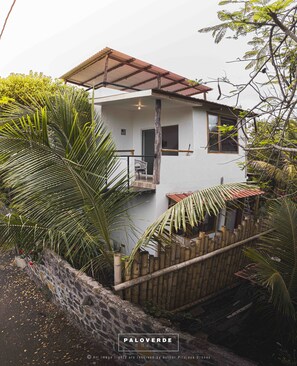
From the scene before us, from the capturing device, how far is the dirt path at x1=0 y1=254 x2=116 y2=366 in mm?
3344

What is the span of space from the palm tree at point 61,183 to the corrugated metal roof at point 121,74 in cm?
459

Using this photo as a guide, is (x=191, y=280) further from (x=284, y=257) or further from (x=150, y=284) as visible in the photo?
(x=284, y=257)

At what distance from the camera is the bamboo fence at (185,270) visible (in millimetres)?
3516

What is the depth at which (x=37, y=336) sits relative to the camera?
3.81 metres

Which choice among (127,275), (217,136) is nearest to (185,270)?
(127,275)

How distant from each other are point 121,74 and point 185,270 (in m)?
8.38

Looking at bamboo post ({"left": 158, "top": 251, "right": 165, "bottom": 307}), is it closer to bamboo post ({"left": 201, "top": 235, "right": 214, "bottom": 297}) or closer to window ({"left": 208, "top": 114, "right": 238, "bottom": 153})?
bamboo post ({"left": 201, "top": 235, "right": 214, "bottom": 297})

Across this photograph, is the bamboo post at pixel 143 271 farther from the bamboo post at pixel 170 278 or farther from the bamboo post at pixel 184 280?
the bamboo post at pixel 184 280

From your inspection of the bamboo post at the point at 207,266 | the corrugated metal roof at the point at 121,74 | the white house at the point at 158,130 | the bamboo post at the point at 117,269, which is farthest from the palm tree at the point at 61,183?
the corrugated metal roof at the point at 121,74

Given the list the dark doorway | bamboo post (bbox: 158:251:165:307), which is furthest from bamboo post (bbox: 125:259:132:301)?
the dark doorway

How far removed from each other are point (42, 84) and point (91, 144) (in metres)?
5.32

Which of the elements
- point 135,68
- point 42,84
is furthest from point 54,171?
point 135,68

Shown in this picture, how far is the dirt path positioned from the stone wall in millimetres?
182

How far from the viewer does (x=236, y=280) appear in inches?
211
